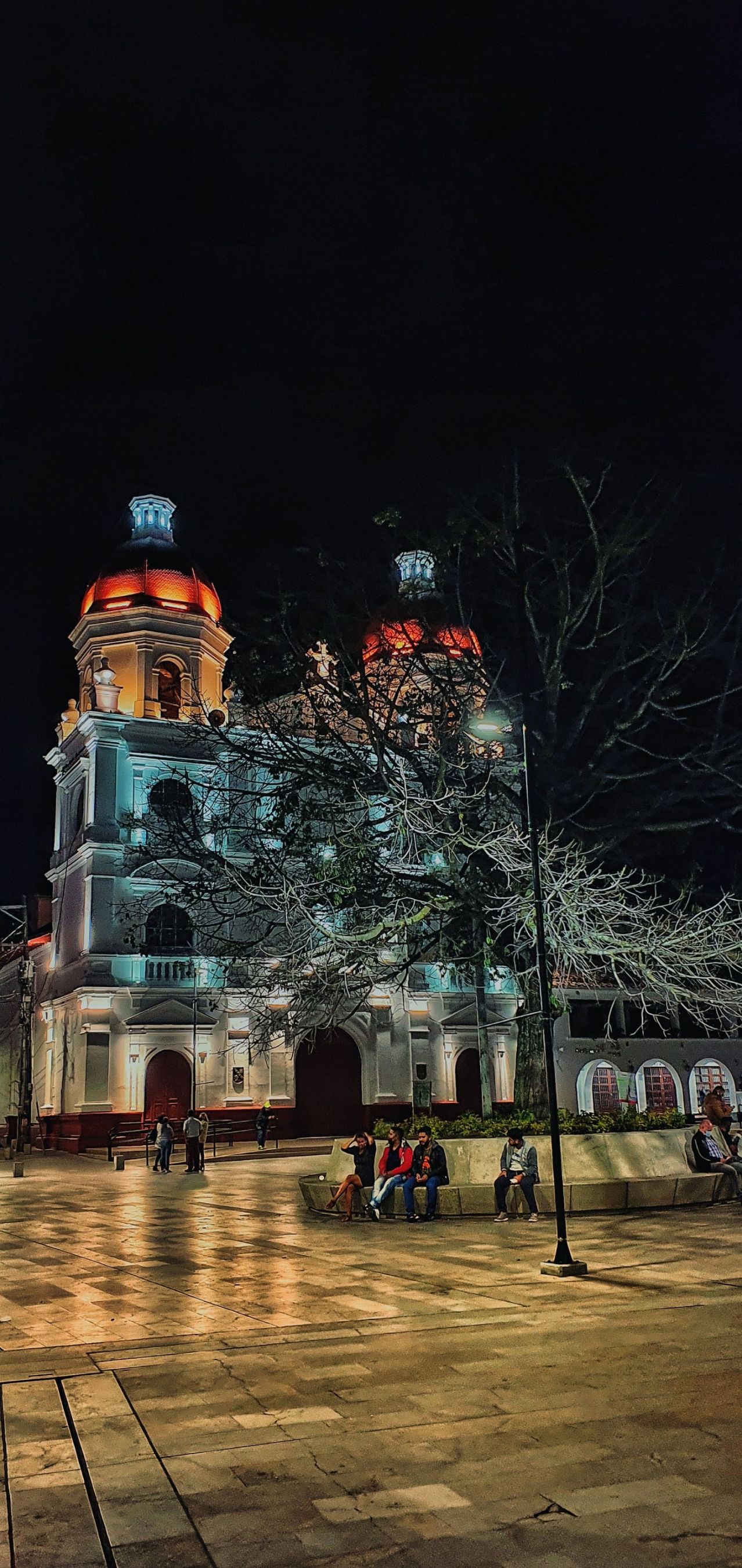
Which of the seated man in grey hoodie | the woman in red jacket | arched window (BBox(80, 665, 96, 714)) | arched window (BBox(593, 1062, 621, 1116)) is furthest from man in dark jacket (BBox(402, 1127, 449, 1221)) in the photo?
arched window (BBox(80, 665, 96, 714))

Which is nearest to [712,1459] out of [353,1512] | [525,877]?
[353,1512]

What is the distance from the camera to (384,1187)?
17.2 meters

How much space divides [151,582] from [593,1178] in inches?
1274

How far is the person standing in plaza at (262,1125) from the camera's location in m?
36.1

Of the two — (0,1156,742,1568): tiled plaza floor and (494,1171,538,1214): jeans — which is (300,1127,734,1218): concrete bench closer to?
(494,1171,538,1214): jeans

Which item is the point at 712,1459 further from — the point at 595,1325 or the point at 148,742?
the point at 148,742

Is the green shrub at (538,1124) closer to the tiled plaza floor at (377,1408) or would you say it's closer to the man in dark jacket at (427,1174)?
the man in dark jacket at (427,1174)

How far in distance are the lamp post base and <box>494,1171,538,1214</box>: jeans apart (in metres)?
3.95

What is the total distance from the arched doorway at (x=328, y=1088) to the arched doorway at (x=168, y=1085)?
14.2 feet

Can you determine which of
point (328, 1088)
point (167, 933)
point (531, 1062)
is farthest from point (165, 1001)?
point (531, 1062)

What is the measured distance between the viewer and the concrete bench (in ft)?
55.0

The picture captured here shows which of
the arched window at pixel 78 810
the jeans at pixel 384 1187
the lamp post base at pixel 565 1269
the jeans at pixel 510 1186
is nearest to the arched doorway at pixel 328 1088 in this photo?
the arched window at pixel 78 810

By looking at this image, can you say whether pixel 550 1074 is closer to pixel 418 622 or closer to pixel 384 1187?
pixel 384 1187

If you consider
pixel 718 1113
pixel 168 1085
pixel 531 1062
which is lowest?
pixel 718 1113
